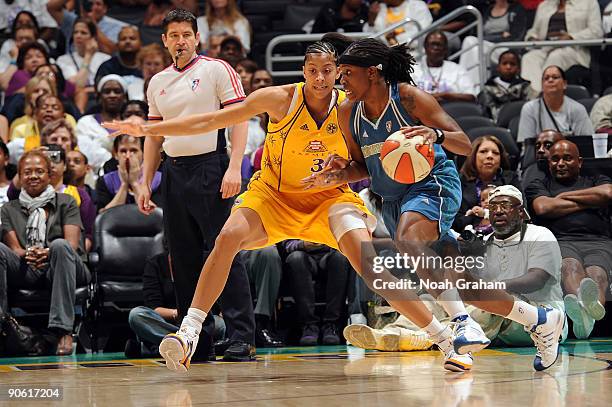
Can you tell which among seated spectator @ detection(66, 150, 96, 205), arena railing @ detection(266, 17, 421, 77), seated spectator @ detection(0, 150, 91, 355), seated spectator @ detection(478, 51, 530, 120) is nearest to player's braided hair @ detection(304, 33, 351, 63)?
seated spectator @ detection(0, 150, 91, 355)

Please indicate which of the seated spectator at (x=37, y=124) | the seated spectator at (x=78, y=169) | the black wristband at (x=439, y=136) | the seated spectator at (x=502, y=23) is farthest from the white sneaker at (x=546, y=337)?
the seated spectator at (x=502, y=23)

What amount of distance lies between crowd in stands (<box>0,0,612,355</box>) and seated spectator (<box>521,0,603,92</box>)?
0.02m

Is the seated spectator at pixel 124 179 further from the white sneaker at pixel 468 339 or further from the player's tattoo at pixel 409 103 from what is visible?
the white sneaker at pixel 468 339

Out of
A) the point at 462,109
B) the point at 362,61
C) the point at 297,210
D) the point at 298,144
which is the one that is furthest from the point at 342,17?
the point at 362,61

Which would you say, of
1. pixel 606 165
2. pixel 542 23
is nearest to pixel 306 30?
pixel 542 23

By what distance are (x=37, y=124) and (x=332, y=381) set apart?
18.5 ft

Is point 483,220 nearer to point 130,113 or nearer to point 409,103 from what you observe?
point 409,103

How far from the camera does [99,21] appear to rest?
41.6 ft

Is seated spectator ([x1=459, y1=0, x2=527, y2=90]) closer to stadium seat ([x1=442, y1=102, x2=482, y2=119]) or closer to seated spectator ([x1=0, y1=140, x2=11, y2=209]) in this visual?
stadium seat ([x1=442, y1=102, x2=482, y2=119])

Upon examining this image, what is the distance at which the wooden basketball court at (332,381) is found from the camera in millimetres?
4203

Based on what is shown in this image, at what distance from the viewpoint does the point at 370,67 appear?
5352 millimetres

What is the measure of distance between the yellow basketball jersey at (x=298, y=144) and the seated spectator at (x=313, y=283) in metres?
2.51

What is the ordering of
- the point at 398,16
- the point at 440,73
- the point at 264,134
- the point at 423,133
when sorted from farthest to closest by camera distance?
the point at 398,16 → the point at 440,73 → the point at 264,134 → the point at 423,133

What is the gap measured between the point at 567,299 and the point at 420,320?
263cm
